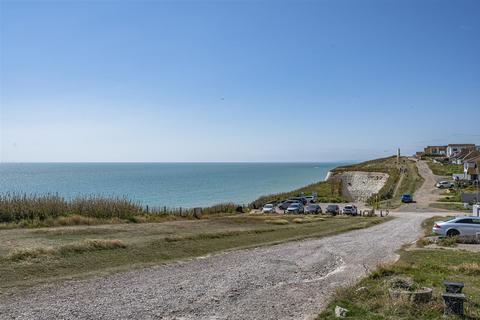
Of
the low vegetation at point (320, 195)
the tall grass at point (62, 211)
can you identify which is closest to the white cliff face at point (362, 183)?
the low vegetation at point (320, 195)

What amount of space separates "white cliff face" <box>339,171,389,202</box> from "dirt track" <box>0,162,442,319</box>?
77.2 meters

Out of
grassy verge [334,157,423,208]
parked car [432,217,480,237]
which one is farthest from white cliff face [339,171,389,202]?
parked car [432,217,480,237]

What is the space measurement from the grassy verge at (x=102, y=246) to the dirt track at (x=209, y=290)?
170cm

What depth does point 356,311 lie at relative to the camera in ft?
35.5

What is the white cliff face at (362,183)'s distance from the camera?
3938 inches

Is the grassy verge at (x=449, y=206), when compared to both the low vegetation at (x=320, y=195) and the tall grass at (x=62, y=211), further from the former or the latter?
the tall grass at (x=62, y=211)

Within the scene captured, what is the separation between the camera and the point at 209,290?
46.3ft

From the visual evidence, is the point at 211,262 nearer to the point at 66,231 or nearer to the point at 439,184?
the point at 66,231

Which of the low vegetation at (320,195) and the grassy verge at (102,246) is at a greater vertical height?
the grassy verge at (102,246)

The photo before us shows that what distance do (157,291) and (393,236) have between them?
74.0ft

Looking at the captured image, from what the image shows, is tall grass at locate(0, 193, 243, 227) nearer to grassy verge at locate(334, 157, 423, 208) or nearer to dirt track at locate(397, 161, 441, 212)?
dirt track at locate(397, 161, 441, 212)

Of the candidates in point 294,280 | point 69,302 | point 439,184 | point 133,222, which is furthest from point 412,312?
point 439,184

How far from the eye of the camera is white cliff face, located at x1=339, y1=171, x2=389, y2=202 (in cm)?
10001

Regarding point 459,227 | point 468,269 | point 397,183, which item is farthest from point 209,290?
point 397,183
